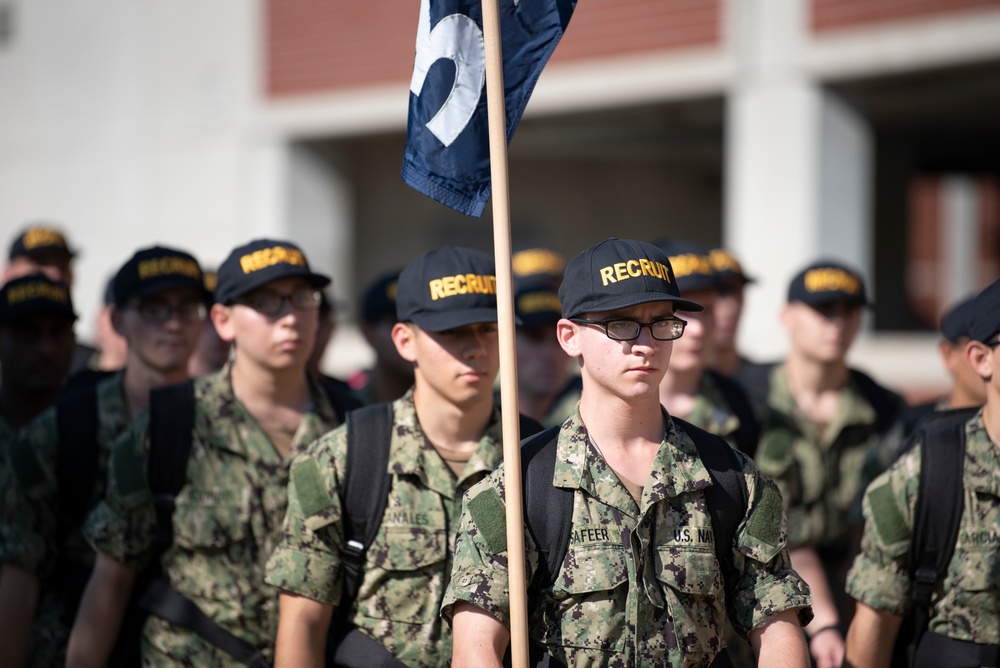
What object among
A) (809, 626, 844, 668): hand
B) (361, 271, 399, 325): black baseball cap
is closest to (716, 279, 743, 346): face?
(361, 271, 399, 325): black baseball cap

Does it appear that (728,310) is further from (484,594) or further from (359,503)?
(484,594)

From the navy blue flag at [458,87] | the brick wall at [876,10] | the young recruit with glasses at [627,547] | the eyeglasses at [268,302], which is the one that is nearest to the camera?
the young recruit with glasses at [627,547]

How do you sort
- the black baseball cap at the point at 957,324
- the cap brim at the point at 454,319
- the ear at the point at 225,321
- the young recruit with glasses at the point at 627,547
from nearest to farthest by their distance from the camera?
1. the young recruit with glasses at the point at 627,547
2. the cap brim at the point at 454,319
3. the ear at the point at 225,321
4. the black baseball cap at the point at 957,324

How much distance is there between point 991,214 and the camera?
28672 millimetres

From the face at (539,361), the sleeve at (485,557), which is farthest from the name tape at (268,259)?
the face at (539,361)

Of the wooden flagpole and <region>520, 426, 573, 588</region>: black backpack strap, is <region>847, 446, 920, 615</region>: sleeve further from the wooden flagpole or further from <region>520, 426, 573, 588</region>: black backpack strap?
the wooden flagpole

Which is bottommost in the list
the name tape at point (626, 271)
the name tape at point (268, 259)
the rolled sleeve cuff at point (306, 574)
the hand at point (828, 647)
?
the hand at point (828, 647)

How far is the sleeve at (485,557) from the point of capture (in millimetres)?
3119

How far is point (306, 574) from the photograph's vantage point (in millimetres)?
3816

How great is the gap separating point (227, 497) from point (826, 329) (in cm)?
337

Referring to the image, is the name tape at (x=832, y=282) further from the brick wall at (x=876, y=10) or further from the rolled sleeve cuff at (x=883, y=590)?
the brick wall at (x=876, y=10)

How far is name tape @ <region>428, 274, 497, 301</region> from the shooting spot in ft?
13.6

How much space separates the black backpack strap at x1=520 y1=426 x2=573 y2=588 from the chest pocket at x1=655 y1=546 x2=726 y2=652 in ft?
0.86

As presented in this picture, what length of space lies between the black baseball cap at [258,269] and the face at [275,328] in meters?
0.05
